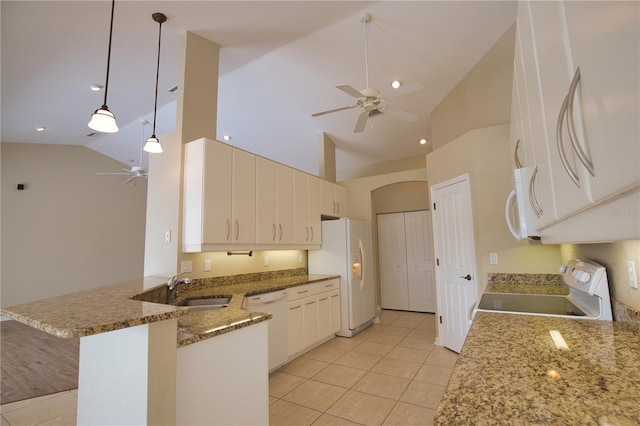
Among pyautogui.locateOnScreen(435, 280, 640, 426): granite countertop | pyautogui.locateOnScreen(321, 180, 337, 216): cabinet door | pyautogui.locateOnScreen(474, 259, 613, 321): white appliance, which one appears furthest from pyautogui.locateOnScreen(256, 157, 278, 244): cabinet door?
pyautogui.locateOnScreen(435, 280, 640, 426): granite countertop

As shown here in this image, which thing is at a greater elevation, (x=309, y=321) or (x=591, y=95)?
(x=591, y=95)

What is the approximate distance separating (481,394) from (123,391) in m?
1.36

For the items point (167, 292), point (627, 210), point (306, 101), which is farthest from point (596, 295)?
point (306, 101)

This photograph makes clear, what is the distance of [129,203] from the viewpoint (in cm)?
767

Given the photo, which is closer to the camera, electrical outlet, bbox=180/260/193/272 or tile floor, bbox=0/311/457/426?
Result: tile floor, bbox=0/311/457/426

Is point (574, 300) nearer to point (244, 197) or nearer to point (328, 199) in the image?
point (244, 197)

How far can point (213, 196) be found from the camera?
119 inches

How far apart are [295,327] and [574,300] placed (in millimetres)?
2756

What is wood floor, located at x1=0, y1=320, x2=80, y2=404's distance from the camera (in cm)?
296

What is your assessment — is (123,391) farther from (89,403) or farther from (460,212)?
(460,212)

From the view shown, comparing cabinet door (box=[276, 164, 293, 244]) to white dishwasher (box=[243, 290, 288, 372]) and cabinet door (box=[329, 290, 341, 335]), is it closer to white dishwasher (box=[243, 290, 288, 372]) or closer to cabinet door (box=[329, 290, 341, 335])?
white dishwasher (box=[243, 290, 288, 372])

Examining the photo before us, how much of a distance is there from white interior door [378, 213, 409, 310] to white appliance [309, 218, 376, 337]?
1.53 m

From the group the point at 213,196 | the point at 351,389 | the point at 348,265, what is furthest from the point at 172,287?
the point at 348,265

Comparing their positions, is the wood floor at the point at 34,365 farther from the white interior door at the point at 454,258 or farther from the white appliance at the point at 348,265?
the white interior door at the point at 454,258
